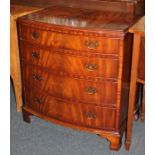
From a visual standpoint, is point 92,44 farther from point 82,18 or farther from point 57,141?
point 57,141

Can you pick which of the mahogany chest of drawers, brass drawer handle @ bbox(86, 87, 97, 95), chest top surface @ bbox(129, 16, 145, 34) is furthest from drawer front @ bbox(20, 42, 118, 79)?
chest top surface @ bbox(129, 16, 145, 34)

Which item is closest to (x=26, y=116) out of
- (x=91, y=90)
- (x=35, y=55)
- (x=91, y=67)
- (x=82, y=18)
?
(x=35, y=55)

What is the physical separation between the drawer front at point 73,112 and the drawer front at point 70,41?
1.42ft

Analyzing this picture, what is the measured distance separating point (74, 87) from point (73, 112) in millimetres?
210

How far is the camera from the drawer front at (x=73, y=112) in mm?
2002

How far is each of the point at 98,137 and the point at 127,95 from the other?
0.45 metres

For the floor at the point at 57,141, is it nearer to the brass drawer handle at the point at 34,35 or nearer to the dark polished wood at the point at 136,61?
the dark polished wood at the point at 136,61

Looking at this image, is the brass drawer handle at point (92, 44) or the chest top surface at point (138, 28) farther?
the brass drawer handle at point (92, 44)

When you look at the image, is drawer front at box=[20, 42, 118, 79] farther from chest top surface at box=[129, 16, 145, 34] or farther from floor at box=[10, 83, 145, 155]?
floor at box=[10, 83, 145, 155]

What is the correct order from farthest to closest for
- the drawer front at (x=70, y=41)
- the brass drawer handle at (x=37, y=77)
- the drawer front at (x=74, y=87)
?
the brass drawer handle at (x=37, y=77)
the drawer front at (x=74, y=87)
the drawer front at (x=70, y=41)

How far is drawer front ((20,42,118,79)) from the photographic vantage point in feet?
6.02

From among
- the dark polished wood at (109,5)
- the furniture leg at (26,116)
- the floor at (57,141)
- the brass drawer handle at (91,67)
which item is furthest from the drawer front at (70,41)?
the floor at (57,141)
